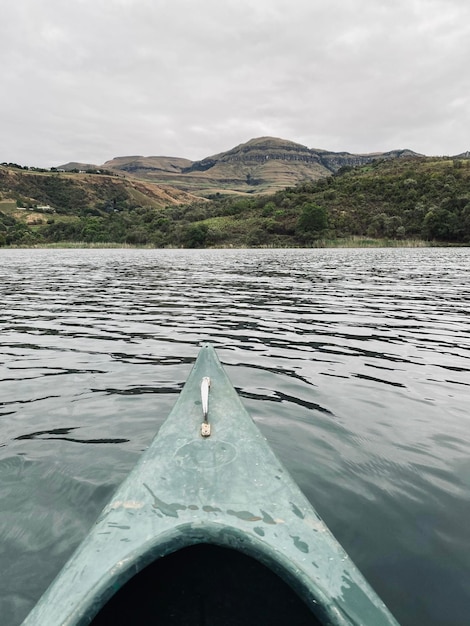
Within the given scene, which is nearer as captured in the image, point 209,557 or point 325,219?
point 209,557

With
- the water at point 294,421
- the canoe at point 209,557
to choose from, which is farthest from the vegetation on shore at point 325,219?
the canoe at point 209,557

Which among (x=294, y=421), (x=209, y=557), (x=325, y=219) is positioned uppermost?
(x=325, y=219)

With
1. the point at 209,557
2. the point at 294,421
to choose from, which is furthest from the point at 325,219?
the point at 209,557

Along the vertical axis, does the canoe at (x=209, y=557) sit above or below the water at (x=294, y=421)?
above

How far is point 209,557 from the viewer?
259 cm

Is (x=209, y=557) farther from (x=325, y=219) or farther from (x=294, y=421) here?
(x=325, y=219)

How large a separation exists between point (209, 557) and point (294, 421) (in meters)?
3.04

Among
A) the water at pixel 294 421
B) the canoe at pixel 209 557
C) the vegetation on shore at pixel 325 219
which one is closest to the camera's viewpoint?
the canoe at pixel 209 557

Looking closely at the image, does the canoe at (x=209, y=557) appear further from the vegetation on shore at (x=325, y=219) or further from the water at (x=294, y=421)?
the vegetation on shore at (x=325, y=219)

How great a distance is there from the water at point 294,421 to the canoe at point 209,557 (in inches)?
Result: 33.3

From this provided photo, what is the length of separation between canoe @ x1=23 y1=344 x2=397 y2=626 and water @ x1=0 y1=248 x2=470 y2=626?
85 cm

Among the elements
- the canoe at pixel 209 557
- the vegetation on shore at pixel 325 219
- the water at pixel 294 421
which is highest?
the vegetation on shore at pixel 325 219

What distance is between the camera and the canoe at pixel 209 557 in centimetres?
188

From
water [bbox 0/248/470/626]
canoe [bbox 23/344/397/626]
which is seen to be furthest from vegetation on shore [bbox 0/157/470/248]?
canoe [bbox 23/344/397/626]
